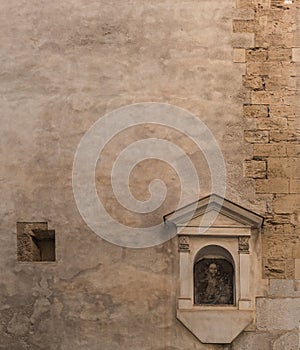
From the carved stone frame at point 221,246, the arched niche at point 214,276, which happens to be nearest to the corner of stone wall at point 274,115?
the carved stone frame at point 221,246

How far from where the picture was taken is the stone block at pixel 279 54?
534 cm

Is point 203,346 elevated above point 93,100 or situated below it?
below

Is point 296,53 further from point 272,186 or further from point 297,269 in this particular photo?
point 297,269

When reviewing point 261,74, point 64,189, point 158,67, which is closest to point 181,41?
point 158,67

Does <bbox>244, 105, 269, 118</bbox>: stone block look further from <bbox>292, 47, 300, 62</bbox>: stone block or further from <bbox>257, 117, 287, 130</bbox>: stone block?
<bbox>292, 47, 300, 62</bbox>: stone block

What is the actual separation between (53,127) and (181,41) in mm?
1172

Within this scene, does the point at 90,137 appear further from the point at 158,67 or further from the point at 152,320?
the point at 152,320

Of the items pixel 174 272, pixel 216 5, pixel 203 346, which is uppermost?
pixel 216 5

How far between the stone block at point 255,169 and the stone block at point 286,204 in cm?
22

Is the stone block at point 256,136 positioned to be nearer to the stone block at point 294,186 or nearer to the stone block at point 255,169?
the stone block at point 255,169

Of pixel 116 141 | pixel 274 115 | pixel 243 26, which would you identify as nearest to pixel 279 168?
pixel 274 115

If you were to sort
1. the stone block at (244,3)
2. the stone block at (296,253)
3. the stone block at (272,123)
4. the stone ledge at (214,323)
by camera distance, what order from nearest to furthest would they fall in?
1. the stone ledge at (214,323)
2. the stone block at (296,253)
3. the stone block at (272,123)
4. the stone block at (244,3)

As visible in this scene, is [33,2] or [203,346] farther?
[33,2]

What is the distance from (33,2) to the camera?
17.9 feet
